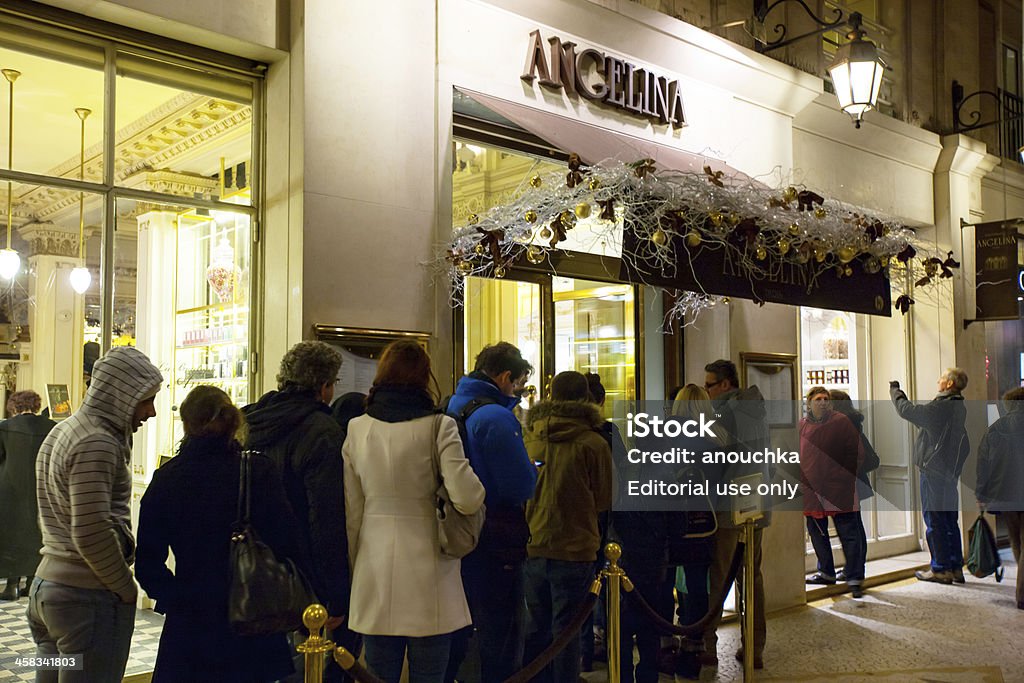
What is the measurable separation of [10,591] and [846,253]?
17.1ft

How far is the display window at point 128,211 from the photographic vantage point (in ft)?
14.8

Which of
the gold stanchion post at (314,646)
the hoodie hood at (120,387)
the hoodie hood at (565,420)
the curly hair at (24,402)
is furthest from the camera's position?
the hoodie hood at (565,420)

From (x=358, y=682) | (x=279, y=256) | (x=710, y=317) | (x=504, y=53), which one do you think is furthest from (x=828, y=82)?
(x=358, y=682)

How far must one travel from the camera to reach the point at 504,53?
20.7 ft

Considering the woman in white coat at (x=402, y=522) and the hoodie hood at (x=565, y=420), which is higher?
the hoodie hood at (x=565, y=420)

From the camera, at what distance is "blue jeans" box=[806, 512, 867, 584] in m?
8.26

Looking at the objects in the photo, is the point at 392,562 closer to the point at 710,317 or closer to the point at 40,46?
the point at 40,46

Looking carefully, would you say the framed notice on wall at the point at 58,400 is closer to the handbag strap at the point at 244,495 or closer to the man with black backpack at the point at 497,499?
the handbag strap at the point at 244,495

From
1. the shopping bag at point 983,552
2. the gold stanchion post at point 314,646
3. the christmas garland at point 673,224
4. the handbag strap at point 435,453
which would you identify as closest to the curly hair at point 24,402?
the handbag strap at point 435,453

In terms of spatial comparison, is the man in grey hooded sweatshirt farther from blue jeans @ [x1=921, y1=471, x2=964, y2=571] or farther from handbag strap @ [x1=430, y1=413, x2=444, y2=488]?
blue jeans @ [x1=921, y1=471, x2=964, y2=571]

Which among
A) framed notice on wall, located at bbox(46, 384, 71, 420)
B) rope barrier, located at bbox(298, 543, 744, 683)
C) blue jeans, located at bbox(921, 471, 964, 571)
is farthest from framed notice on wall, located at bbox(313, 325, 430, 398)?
blue jeans, located at bbox(921, 471, 964, 571)

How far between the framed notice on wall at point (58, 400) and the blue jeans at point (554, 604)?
2454mm

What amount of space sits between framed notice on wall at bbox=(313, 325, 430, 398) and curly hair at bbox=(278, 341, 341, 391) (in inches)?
50.3

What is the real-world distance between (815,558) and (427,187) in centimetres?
579
